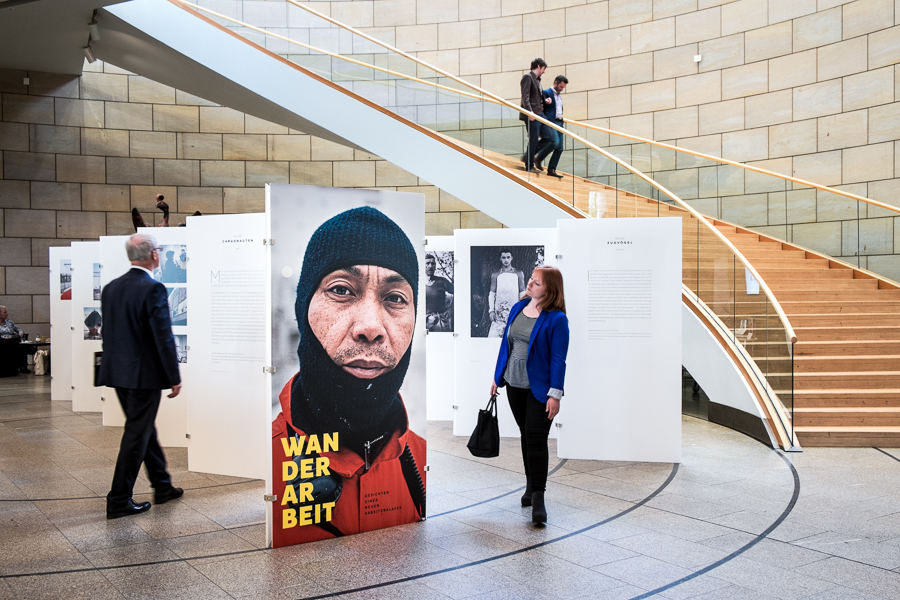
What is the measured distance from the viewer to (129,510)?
5.47 metres

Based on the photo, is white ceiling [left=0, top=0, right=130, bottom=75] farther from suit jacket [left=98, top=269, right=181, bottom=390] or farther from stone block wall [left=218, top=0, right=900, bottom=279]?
suit jacket [left=98, top=269, right=181, bottom=390]

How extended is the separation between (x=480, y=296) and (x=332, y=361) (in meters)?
3.74

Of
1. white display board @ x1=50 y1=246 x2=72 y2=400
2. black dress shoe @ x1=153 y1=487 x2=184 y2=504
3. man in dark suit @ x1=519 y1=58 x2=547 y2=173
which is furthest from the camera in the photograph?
man in dark suit @ x1=519 y1=58 x2=547 y2=173

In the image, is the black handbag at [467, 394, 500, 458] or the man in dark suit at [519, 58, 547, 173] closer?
the black handbag at [467, 394, 500, 458]

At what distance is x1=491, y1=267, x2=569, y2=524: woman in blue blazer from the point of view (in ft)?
17.3

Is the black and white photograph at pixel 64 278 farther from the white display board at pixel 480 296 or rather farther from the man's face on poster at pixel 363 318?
the man's face on poster at pixel 363 318

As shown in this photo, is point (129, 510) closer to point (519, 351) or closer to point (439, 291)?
point (519, 351)

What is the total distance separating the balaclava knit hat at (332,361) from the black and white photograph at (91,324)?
6.56 metres

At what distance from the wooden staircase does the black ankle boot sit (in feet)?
14.4

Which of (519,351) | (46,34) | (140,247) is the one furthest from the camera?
(46,34)

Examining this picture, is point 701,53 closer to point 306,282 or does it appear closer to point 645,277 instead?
point 645,277

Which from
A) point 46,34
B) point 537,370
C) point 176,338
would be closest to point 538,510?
point 537,370

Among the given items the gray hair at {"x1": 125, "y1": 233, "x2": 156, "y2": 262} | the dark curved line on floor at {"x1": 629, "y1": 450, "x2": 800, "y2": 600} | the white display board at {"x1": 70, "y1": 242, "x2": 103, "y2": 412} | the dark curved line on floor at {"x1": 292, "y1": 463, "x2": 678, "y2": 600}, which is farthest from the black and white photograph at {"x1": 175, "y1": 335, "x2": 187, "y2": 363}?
the dark curved line on floor at {"x1": 629, "y1": 450, "x2": 800, "y2": 600}

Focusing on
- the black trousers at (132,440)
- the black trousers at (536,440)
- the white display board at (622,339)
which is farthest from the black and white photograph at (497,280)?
the black trousers at (132,440)
